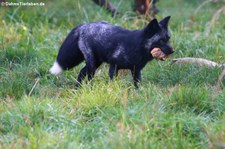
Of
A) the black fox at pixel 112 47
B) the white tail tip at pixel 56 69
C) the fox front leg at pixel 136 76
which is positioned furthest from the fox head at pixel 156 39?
the white tail tip at pixel 56 69

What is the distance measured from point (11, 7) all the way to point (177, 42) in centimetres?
329

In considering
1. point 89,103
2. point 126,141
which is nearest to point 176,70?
point 89,103

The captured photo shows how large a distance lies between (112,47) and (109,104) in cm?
101

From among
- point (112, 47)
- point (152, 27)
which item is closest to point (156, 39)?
point (152, 27)

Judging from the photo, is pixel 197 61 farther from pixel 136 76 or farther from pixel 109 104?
pixel 109 104

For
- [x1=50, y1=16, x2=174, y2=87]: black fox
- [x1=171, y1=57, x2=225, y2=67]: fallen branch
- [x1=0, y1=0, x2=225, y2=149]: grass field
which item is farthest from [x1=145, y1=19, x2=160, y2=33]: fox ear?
[x1=171, y1=57, x2=225, y2=67]: fallen branch

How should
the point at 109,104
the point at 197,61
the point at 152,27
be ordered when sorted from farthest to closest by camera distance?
the point at 197,61
the point at 152,27
the point at 109,104

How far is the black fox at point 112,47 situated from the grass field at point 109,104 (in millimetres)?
191

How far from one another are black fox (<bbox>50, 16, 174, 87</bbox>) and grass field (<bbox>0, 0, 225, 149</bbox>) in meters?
0.19

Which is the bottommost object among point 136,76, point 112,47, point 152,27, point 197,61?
point 197,61

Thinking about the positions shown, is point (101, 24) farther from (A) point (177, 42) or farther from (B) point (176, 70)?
(A) point (177, 42)

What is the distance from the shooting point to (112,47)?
6.26 meters

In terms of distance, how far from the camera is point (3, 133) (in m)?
5.02

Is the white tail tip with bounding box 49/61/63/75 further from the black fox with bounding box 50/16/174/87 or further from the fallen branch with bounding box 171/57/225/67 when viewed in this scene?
the fallen branch with bounding box 171/57/225/67
